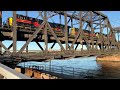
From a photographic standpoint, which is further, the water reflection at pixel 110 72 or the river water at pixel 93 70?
the water reflection at pixel 110 72

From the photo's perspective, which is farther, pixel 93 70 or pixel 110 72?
pixel 93 70

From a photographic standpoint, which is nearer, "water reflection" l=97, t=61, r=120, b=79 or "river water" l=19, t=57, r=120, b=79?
"river water" l=19, t=57, r=120, b=79

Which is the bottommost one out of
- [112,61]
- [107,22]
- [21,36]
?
[112,61]

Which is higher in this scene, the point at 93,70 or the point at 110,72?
the point at 110,72
